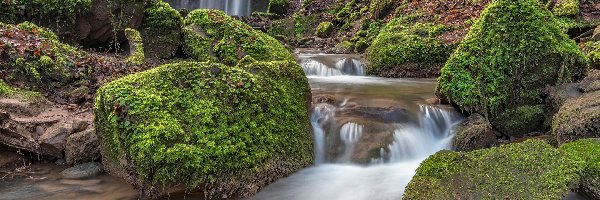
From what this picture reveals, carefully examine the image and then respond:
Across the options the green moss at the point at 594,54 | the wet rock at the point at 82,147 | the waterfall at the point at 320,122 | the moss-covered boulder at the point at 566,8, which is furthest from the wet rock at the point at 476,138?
the moss-covered boulder at the point at 566,8

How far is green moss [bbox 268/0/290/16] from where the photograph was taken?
28.1 metres

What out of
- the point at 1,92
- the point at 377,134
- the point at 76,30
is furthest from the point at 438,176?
the point at 76,30

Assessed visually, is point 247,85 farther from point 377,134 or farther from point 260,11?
point 260,11

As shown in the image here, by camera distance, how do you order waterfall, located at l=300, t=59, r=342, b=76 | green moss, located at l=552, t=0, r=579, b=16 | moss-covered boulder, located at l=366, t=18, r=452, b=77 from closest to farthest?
green moss, located at l=552, t=0, r=579, b=16 → moss-covered boulder, located at l=366, t=18, r=452, b=77 → waterfall, located at l=300, t=59, r=342, b=76

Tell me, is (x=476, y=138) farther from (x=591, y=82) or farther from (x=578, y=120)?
(x=591, y=82)

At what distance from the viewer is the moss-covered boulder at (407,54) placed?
45.8 ft

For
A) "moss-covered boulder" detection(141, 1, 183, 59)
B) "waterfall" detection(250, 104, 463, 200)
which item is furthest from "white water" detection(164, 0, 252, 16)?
"waterfall" detection(250, 104, 463, 200)

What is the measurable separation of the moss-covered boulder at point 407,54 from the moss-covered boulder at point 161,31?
589 centimetres

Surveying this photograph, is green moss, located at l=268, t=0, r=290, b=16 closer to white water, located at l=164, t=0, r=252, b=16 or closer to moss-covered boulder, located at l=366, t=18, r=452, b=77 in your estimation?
white water, located at l=164, t=0, r=252, b=16

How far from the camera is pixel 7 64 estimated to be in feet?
29.3

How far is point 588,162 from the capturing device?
5.43 meters

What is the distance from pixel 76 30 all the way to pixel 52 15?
62 centimetres

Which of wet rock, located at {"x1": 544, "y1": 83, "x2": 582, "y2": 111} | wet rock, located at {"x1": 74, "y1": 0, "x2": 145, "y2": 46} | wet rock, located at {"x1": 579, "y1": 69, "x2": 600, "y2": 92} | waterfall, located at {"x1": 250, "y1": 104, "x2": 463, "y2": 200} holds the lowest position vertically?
waterfall, located at {"x1": 250, "y1": 104, "x2": 463, "y2": 200}

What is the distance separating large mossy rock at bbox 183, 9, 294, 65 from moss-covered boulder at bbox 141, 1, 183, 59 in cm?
30
